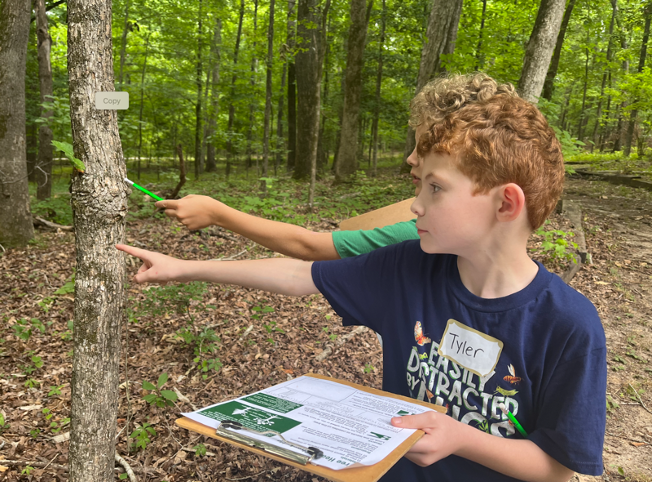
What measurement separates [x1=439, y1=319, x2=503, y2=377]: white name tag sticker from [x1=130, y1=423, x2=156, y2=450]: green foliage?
6.44 feet

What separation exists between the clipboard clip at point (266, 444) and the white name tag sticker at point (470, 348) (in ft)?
1.87

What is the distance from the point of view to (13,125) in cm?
551

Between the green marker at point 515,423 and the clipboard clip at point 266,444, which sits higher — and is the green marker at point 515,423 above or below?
below

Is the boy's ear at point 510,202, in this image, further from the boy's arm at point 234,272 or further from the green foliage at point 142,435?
the green foliage at point 142,435

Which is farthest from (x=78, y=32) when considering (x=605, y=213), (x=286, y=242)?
(x=605, y=213)

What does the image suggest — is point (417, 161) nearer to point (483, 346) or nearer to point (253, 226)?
point (483, 346)

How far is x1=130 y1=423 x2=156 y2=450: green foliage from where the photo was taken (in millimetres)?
2508

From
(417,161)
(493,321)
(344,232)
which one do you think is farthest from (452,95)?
(344,232)

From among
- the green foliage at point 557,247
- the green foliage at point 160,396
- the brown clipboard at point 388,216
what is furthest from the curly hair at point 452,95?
the green foliage at point 557,247

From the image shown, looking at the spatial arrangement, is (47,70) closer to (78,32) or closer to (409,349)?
(78,32)

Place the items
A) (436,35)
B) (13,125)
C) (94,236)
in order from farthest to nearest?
1. (436,35)
2. (13,125)
3. (94,236)

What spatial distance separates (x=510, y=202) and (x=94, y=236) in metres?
1.41

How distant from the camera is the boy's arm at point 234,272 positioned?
1450 millimetres

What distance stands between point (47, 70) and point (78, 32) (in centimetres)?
775
